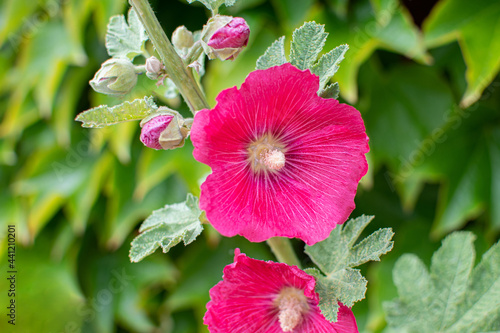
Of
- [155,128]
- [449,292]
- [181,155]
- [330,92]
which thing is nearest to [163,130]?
[155,128]

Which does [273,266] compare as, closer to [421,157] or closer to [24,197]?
[421,157]

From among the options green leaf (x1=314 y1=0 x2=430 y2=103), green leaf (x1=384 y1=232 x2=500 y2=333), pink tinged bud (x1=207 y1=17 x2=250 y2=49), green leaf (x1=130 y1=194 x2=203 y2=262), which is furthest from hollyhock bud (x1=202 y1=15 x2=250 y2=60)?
green leaf (x1=314 y1=0 x2=430 y2=103)

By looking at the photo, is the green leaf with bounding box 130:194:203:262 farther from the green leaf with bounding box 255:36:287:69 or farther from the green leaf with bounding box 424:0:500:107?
the green leaf with bounding box 424:0:500:107

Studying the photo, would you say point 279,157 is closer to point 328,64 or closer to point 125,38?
point 328,64

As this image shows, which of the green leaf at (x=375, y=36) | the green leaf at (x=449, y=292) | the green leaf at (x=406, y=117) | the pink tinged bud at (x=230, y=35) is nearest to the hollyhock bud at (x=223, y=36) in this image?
the pink tinged bud at (x=230, y=35)

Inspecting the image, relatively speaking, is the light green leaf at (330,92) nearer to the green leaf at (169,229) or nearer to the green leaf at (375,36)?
the green leaf at (169,229)
